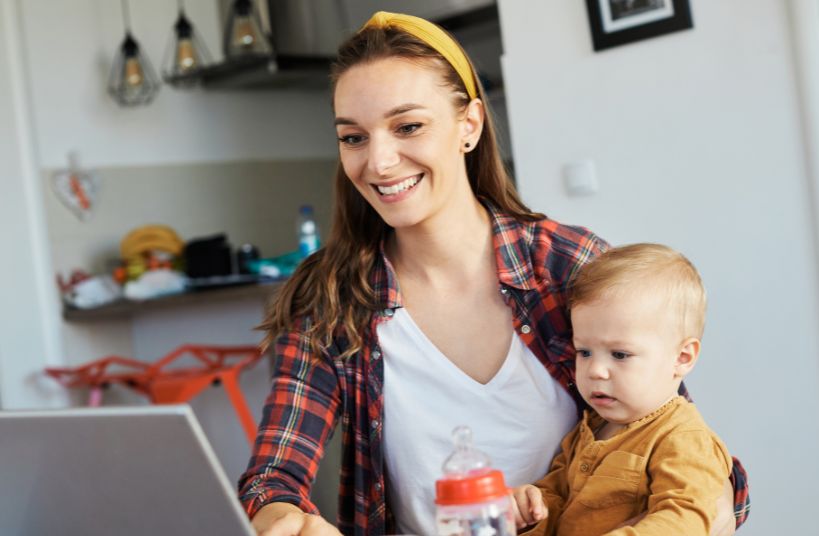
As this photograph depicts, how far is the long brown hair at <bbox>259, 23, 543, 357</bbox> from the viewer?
5.41 feet

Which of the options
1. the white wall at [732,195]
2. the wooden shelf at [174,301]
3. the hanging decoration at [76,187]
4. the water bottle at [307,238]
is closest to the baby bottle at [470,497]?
the white wall at [732,195]

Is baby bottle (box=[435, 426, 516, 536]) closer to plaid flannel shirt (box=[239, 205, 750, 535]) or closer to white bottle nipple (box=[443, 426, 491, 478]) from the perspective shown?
white bottle nipple (box=[443, 426, 491, 478])

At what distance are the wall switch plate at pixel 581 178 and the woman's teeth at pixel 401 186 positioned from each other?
1473 mm

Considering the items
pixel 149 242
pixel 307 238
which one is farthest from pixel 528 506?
pixel 149 242

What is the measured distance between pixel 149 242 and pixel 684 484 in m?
3.20

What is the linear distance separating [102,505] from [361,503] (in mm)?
684

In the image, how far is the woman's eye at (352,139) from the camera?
161 cm

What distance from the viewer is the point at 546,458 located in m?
1.59

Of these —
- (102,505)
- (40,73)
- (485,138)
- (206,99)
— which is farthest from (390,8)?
(102,505)

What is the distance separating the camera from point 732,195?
2744 millimetres

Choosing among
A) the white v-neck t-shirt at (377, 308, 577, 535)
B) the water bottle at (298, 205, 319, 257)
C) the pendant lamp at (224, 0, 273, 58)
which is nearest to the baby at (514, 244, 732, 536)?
the white v-neck t-shirt at (377, 308, 577, 535)

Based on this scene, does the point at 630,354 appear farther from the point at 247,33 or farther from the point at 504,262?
the point at 247,33

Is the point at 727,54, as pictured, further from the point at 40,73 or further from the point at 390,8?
the point at 40,73

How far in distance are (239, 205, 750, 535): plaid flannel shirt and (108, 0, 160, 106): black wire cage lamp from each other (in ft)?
9.02
